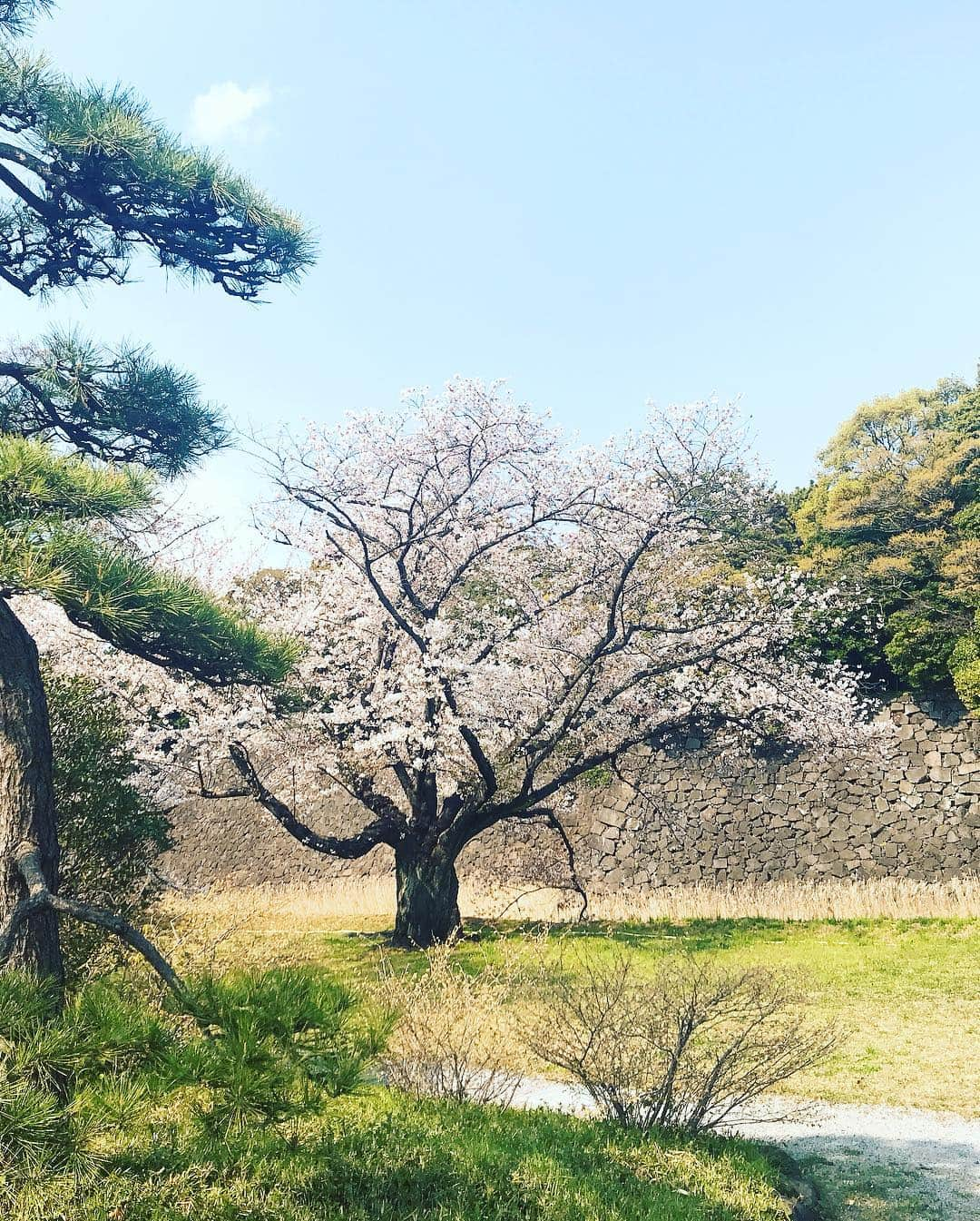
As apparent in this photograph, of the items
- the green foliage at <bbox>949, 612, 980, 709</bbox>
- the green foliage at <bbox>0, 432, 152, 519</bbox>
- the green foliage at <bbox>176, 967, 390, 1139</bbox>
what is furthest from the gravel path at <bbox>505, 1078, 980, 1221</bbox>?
the green foliage at <bbox>949, 612, 980, 709</bbox>

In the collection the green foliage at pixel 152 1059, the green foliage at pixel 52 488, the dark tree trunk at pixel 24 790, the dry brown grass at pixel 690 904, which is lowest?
the dry brown grass at pixel 690 904

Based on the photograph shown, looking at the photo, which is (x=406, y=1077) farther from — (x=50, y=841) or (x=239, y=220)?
(x=239, y=220)

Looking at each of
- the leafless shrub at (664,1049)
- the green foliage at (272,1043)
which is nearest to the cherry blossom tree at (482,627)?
the leafless shrub at (664,1049)

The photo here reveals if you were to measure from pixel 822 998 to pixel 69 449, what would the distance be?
8471 millimetres

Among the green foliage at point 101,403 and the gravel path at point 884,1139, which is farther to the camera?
the green foliage at point 101,403

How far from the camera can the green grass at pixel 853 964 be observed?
6.48m

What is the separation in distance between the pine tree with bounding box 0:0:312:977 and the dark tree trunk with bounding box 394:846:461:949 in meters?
7.61

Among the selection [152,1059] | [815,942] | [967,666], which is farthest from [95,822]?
[967,666]

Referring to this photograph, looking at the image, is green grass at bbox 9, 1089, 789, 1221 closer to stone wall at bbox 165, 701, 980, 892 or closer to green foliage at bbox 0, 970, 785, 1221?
green foliage at bbox 0, 970, 785, 1221

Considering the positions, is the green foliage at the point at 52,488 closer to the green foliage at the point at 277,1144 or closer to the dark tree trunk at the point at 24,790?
the dark tree trunk at the point at 24,790

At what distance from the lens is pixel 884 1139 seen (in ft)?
17.5

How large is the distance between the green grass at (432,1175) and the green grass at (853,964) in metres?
1.73

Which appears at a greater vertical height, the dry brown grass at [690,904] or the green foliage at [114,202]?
the green foliage at [114,202]

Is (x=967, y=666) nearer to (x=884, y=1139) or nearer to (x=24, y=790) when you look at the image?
(x=884, y=1139)
